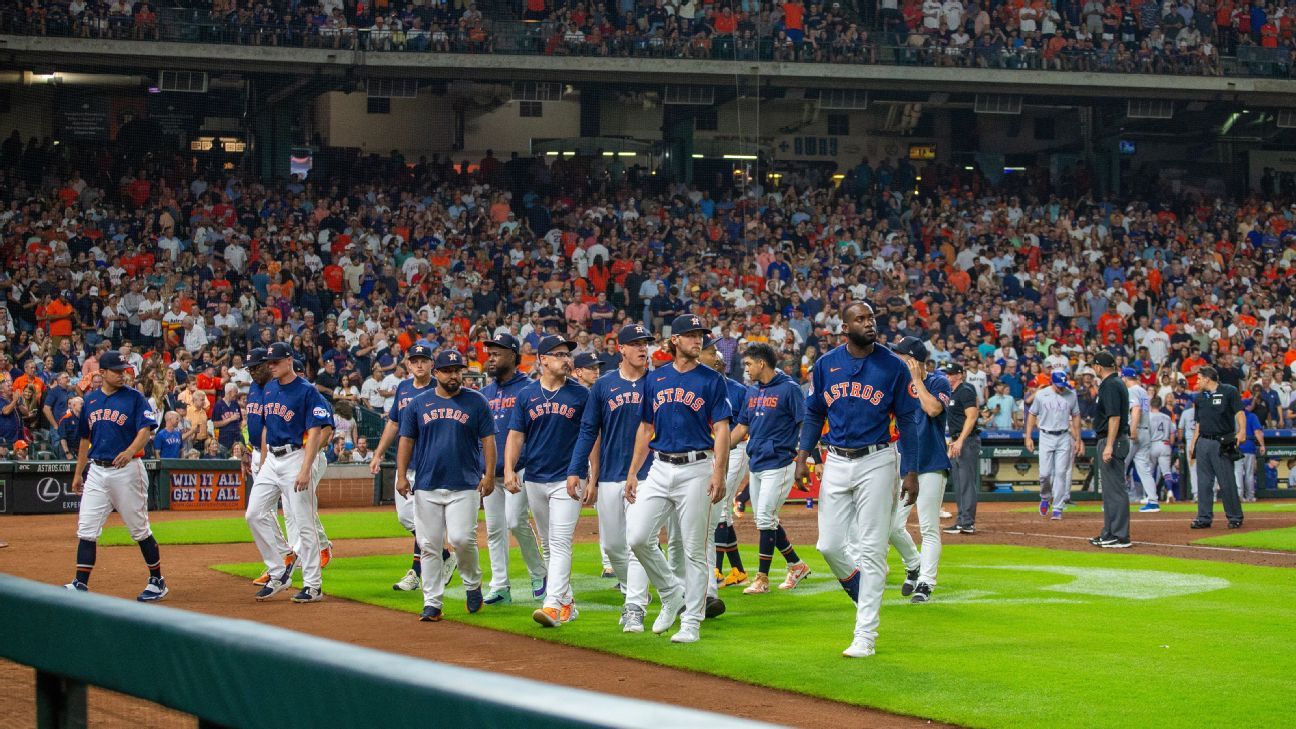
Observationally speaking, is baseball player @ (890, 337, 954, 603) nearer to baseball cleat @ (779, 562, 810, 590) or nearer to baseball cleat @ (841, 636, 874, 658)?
baseball cleat @ (779, 562, 810, 590)

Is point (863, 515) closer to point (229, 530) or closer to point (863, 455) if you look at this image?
point (863, 455)

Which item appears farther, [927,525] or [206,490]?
[206,490]

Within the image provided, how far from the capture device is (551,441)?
1070cm

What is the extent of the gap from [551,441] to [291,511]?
2.70 meters

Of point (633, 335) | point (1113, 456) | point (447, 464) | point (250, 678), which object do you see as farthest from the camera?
point (1113, 456)

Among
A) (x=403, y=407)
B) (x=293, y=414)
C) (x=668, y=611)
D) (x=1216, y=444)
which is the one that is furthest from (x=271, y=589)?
(x=1216, y=444)

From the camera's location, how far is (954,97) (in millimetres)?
40344

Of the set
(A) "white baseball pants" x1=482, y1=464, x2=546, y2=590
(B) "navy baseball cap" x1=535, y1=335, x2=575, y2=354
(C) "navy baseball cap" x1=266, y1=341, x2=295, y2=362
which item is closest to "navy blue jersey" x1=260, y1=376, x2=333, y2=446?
(C) "navy baseball cap" x1=266, y1=341, x2=295, y2=362

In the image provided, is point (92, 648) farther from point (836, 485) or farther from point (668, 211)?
point (668, 211)

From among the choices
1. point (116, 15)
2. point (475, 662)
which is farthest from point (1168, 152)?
point (475, 662)

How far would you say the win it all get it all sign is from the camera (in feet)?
76.5

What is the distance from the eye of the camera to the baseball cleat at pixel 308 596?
1186 centimetres

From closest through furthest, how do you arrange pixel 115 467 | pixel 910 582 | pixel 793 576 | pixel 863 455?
1. pixel 863 455
2. pixel 115 467
3. pixel 910 582
4. pixel 793 576

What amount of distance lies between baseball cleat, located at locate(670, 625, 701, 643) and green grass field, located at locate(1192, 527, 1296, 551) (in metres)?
9.31
